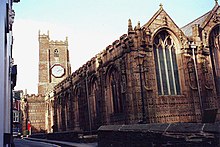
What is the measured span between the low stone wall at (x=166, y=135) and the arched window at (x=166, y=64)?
9.61 metres

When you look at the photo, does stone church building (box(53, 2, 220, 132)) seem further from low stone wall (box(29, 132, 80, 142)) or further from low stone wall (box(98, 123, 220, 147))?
low stone wall (box(98, 123, 220, 147))

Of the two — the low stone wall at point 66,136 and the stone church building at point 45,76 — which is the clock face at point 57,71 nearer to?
the stone church building at point 45,76

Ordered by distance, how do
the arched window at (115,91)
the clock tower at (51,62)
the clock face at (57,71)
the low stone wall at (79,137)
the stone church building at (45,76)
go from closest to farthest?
the low stone wall at (79,137) → the arched window at (115,91) → the stone church building at (45,76) → the clock tower at (51,62) → the clock face at (57,71)

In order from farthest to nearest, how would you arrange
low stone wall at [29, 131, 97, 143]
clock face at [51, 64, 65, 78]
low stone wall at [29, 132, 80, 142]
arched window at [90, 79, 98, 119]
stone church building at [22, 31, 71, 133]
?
clock face at [51, 64, 65, 78], stone church building at [22, 31, 71, 133], arched window at [90, 79, 98, 119], low stone wall at [29, 132, 80, 142], low stone wall at [29, 131, 97, 143]

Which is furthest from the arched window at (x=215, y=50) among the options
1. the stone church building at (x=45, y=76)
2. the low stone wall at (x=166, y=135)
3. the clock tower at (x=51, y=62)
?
the clock tower at (x=51, y=62)

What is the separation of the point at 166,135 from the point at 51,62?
2610 inches

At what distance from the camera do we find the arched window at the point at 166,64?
71.1ft

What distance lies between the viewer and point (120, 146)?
1223cm

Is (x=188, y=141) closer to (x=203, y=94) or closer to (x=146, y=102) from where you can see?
(x=146, y=102)

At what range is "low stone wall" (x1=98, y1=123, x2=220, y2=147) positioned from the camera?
6219 mm

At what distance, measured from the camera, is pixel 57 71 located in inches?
2790

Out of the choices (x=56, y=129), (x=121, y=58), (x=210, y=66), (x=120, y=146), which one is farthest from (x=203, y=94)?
(x=56, y=129)

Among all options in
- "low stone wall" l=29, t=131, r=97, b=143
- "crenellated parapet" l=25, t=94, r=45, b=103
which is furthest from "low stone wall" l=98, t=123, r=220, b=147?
"crenellated parapet" l=25, t=94, r=45, b=103

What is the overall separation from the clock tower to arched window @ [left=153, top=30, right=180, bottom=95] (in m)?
50.0
